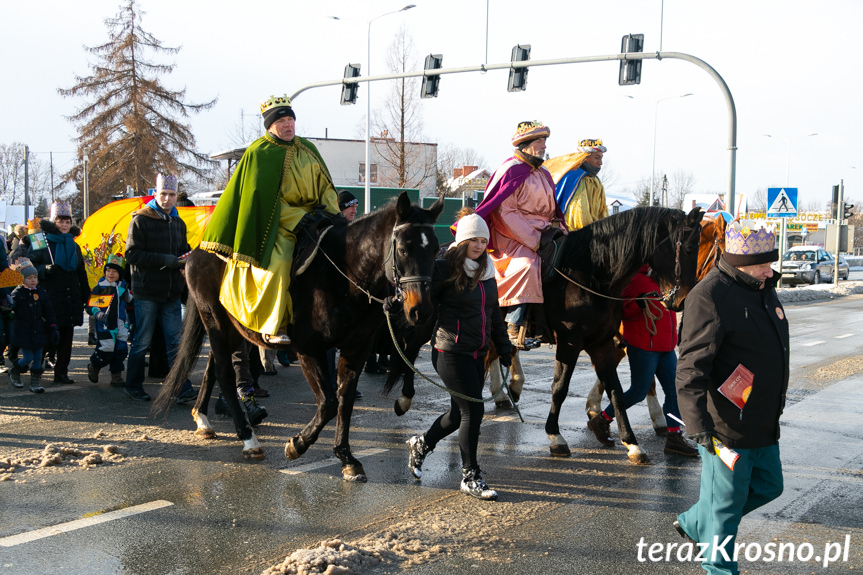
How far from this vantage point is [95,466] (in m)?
5.89

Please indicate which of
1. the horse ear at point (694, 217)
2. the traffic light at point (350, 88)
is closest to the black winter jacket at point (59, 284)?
the horse ear at point (694, 217)

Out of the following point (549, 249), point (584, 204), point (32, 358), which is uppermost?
point (584, 204)

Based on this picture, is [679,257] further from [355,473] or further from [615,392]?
[355,473]

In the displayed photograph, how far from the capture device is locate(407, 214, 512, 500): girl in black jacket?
5.25 meters

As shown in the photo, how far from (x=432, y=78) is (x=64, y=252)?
40.8ft

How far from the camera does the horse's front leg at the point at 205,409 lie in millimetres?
6855

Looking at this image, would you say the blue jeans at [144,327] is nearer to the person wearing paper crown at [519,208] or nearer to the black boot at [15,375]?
the black boot at [15,375]

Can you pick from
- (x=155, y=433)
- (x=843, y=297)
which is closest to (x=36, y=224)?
(x=155, y=433)

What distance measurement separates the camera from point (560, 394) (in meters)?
6.69

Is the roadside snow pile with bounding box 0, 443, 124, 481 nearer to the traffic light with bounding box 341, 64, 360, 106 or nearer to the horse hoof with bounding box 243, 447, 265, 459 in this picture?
the horse hoof with bounding box 243, 447, 265, 459

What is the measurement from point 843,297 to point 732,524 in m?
28.1

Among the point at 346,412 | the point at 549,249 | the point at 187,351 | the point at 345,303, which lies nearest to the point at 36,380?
the point at 187,351

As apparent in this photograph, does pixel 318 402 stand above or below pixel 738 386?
below

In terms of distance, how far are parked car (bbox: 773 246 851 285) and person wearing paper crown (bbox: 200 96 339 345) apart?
106 feet
